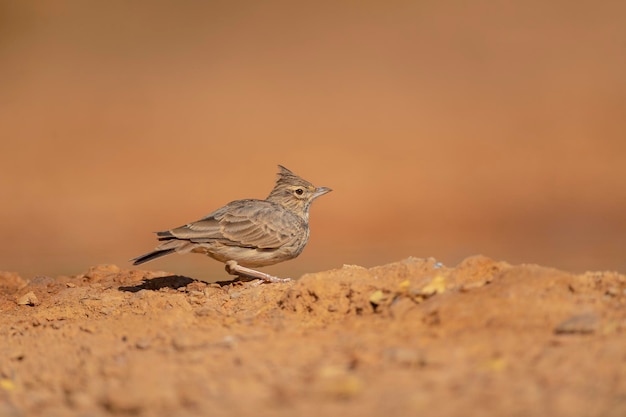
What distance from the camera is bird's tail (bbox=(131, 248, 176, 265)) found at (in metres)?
8.65

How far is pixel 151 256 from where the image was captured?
8719 mm

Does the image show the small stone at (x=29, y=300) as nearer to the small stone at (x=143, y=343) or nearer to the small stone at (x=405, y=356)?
the small stone at (x=143, y=343)

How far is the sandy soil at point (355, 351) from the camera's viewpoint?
4441 millimetres

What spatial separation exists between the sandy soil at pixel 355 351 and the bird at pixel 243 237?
1426mm

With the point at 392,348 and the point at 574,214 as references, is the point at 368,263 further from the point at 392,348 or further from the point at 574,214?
the point at 392,348

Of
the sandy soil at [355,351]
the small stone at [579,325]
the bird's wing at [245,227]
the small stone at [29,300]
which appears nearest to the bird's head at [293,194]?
the bird's wing at [245,227]

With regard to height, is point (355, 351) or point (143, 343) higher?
point (355, 351)

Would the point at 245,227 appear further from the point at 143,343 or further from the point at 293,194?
the point at 143,343

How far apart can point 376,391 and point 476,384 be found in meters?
0.45

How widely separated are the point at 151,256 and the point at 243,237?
0.92m

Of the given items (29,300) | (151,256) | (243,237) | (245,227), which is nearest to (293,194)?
(245,227)

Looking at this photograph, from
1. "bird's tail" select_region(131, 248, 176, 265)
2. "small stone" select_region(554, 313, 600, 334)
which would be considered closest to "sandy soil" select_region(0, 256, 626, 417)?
"small stone" select_region(554, 313, 600, 334)

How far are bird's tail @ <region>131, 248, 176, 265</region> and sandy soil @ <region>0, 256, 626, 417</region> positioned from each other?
3.42 feet

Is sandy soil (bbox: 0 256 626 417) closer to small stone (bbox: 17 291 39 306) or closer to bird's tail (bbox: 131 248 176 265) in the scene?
small stone (bbox: 17 291 39 306)
